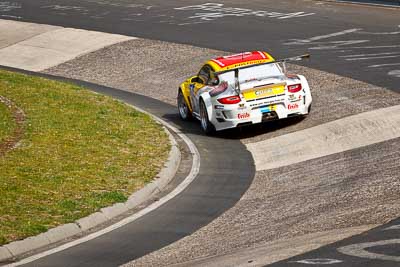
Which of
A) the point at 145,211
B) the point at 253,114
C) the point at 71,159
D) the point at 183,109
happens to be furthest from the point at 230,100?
the point at 145,211

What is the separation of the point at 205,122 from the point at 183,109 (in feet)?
7.14

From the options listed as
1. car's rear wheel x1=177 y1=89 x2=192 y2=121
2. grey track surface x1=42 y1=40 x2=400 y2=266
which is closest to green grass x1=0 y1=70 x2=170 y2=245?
car's rear wheel x1=177 y1=89 x2=192 y2=121

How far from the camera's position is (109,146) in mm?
19984

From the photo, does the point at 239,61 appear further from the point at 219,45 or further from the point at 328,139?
the point at 219,45

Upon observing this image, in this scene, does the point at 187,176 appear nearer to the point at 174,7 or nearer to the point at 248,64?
the point at 248,64

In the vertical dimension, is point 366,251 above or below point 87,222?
above

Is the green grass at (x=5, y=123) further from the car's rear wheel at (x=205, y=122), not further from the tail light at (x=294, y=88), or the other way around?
the tail light at (x=294, y=88)

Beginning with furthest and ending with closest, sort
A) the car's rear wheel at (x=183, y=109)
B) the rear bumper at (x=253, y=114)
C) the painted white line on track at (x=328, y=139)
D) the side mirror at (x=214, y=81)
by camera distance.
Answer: the car's rear wheel at (x=183, y=109), the side mirror at (x=214, y=81), the rear bumper at (x=253, y=114), the painted white line on track at (x=328, y=139)

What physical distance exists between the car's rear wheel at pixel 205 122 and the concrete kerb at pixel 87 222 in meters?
3.21

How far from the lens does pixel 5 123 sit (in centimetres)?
2211

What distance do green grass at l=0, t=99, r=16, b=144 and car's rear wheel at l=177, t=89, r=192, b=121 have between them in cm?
396

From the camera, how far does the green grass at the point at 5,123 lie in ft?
68.5

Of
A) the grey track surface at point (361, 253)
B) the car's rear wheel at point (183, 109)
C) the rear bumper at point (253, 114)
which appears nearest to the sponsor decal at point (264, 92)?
the rear bumper at point (253, 114)

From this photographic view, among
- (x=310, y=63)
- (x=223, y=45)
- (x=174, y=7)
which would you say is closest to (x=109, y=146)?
(x=310, y=63)
